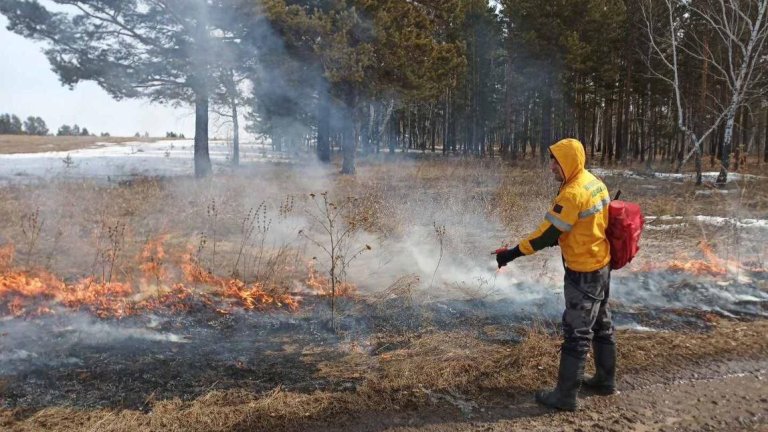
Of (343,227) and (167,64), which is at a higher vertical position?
(167,64)

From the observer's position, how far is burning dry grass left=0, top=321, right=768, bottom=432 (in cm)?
317

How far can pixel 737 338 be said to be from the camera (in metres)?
4.69

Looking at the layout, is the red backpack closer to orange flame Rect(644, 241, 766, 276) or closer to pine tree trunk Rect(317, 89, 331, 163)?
orange flame Rect(644, 241, 766, 276)

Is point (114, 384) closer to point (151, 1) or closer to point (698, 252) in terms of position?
point (698, 252)

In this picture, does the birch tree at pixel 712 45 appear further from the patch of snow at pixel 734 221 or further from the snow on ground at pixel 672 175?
the patch of snow at pixel 734 221

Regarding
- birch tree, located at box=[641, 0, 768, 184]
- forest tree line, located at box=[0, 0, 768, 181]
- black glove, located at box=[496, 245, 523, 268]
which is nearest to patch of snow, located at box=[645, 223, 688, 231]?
forest tree line, located at box=[0, 0, 768, 181]

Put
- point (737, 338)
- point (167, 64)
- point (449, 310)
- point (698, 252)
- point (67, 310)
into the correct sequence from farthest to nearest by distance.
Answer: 1. point (167, 64)
2. point (698, 252)
3. point (449, 310)
4. point (67, 310)
5. point (737, 338)

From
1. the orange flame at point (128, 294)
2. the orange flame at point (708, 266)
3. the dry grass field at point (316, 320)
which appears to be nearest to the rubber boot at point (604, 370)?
the dry grass field at point (316, 320)

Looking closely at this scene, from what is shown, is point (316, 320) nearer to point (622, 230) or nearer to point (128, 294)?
point (128, 294)

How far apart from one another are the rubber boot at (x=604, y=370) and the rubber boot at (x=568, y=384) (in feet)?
1.03

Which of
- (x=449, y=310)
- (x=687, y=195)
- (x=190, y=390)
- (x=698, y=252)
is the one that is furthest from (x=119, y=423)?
(x=687, y=195)

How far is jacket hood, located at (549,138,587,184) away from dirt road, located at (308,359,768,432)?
160 centimetres

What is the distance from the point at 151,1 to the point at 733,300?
12162 mm

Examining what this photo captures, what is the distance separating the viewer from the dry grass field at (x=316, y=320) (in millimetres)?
3361
